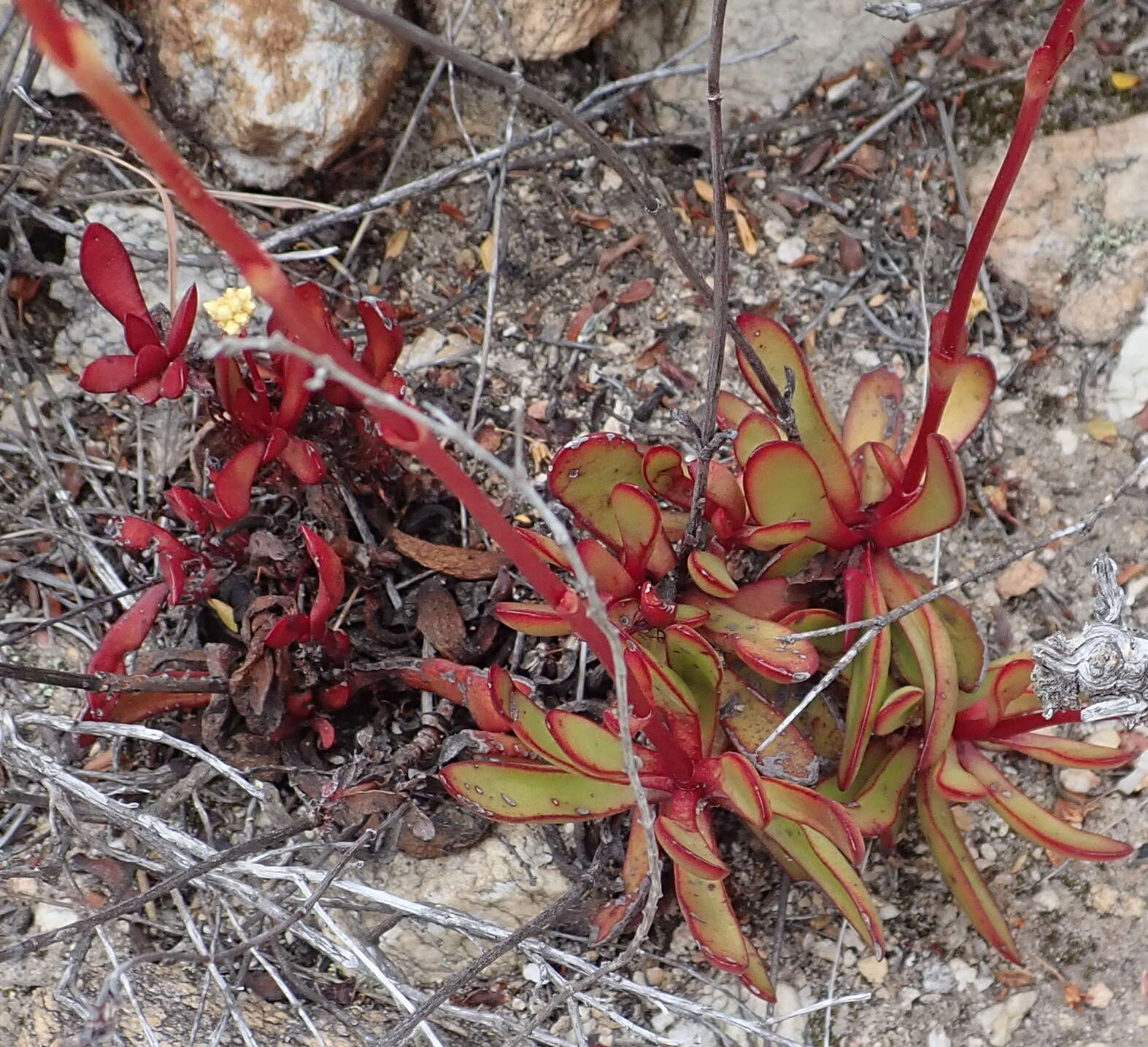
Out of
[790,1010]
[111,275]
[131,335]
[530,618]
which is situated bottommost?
[790,1010]

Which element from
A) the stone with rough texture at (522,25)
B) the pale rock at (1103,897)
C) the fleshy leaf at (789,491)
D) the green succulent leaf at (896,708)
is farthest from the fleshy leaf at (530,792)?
the stone with rough texture at (522,25)

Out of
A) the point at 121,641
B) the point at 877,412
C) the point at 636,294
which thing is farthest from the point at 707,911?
the point at 636,294

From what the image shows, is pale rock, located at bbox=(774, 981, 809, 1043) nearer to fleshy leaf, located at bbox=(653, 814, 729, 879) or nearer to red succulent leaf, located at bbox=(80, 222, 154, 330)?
fleshy leaf, located at bbox=(653, 814, 729, 879)

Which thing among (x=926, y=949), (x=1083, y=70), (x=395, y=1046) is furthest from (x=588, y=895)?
(x=1083, y=70)

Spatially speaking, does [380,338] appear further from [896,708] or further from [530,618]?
[896,708]

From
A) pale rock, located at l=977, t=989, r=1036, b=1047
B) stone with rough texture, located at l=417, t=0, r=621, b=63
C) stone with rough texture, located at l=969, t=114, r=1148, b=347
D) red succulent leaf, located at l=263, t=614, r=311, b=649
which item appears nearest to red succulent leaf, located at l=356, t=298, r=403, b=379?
red succulent leaf, located at l=263, t=614, r=311, b=649

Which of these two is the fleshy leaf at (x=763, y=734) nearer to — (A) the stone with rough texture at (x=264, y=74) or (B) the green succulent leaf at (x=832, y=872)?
(B) the green succulent leaf at (x=832, y=872)

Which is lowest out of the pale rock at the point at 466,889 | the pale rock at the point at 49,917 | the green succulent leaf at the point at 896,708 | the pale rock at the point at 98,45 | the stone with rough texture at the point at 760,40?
the pale rock at the point at 466,889

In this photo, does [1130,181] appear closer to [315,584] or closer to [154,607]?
[315,584]
